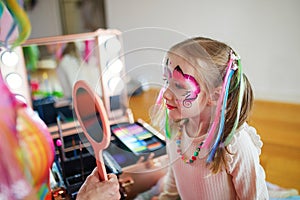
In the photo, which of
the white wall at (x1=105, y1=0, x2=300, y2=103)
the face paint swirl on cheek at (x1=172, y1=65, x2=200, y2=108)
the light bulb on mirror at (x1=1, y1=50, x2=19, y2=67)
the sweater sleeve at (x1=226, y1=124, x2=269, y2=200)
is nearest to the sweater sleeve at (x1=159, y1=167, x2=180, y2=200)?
the sweater sleeve at (x1=226, y1=124, x2=269, y2=200)

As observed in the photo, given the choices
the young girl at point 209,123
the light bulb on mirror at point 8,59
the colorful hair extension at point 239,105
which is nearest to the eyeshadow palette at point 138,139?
the young girl at point 209,123

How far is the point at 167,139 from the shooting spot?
633mm

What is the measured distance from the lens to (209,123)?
0.53m

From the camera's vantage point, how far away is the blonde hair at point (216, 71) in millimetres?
495

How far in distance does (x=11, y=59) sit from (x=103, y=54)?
0.68ft

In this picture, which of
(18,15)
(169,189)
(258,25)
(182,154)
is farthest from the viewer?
(258,25)

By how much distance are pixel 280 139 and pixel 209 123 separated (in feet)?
2.84

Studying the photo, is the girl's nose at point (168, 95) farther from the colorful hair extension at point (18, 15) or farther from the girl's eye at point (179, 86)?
the colorful hair extension at point (18, 15)

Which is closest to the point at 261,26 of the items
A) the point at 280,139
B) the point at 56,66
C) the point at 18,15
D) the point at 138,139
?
the point at 280,139

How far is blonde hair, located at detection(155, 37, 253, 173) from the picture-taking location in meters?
0.49

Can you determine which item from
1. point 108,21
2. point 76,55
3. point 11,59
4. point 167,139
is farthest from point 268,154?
point 108,21

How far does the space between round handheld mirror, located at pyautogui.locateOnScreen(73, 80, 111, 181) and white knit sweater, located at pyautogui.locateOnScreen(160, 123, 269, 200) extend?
0.61ft

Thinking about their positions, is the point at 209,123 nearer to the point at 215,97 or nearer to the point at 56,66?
the point at 215,97

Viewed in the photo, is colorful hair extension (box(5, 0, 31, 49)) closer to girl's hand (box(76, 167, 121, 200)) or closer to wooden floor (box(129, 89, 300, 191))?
girl's hand (box(76, 167, 121, 200))
